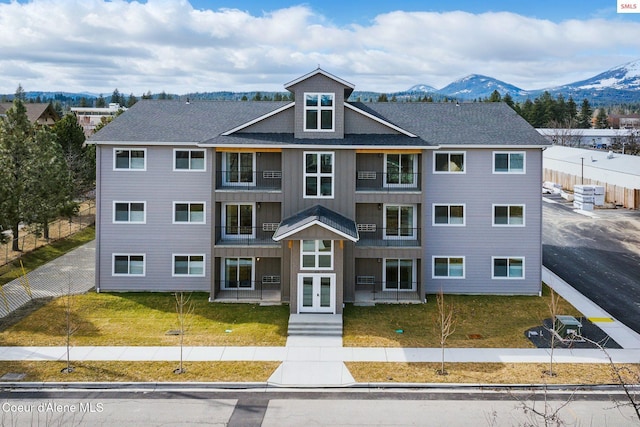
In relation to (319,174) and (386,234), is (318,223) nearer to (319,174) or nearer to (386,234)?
(319,174)

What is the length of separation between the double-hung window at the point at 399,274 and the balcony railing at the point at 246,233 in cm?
621

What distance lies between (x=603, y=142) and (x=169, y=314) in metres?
106

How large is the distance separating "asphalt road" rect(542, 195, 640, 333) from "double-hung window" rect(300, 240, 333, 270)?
13.4m

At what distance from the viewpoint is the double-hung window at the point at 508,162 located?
28.8 m

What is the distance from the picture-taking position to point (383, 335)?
23.1m

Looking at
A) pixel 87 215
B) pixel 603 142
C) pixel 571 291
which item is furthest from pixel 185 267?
pixel 603 142

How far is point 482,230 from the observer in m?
29.0

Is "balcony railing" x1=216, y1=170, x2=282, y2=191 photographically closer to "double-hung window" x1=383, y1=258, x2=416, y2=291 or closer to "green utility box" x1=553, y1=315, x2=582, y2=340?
"double-hung window" x1=383, y1=258, x2=416, y2=291

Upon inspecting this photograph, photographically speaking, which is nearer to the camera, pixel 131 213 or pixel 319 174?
pixel 319 174

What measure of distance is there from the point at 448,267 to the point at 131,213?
16.8 m

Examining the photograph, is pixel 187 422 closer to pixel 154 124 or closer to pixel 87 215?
pixel 154 124

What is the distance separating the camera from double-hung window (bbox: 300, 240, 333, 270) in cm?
2552

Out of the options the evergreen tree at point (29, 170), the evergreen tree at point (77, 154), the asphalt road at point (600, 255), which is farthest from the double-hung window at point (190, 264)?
the evergreen tree at point (77, 154)

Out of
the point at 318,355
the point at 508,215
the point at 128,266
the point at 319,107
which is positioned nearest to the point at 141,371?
the point at 318,355
